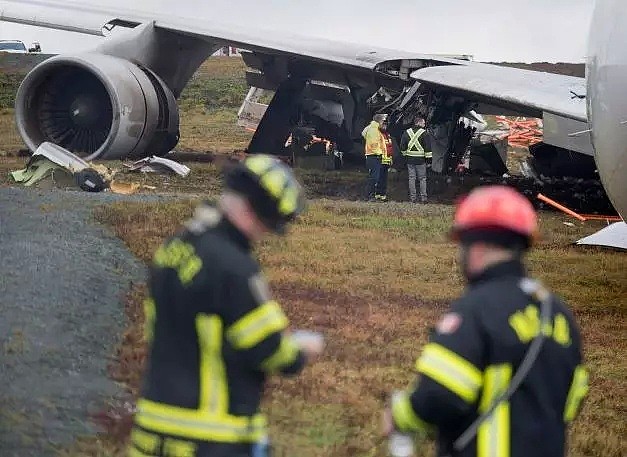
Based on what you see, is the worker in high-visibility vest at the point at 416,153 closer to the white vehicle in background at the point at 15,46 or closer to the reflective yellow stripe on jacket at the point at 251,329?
the reflective yellow stripe on jacket at the point at 251,329

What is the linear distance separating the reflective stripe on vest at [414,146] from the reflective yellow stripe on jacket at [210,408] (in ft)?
41.9

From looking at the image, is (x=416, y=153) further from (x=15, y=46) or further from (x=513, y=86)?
(x=15, y=46)

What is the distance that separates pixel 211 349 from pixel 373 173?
12.8 m

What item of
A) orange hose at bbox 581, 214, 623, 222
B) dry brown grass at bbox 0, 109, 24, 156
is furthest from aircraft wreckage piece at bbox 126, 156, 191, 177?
orange hose at bbox 581, 214, 623, 222

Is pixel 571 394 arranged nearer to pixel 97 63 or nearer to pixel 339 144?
pixel 97 63

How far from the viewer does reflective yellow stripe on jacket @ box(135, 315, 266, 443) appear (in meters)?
3.22

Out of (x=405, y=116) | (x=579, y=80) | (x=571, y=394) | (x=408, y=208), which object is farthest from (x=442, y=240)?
(x=571, y=394)

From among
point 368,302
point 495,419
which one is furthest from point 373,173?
point 495,419

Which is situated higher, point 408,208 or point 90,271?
point 90,271

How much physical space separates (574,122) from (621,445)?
7.63 metres

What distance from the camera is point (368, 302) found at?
8.21 m

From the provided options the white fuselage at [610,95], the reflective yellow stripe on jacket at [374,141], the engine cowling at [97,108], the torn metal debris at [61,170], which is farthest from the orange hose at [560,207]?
the white fuselage at [610,95]

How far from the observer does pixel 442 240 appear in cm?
1116

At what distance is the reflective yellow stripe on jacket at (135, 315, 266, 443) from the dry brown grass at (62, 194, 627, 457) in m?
1.64
